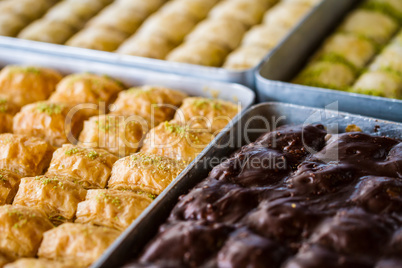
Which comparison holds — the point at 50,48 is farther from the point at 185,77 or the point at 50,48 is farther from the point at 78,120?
the point at 185,77

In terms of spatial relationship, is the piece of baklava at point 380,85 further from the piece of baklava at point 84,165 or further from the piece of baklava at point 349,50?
the piece of baklava at point 84,165

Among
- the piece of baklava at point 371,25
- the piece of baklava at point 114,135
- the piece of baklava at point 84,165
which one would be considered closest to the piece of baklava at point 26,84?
the piece of baklava at point 114,135

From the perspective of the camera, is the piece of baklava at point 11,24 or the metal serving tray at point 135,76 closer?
the metal serving tray at point 135,76

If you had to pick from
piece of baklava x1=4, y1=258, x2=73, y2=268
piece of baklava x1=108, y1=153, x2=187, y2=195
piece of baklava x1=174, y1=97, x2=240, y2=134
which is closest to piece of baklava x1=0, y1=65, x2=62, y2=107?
piece of baklava x1=174, y1=97, x2=240, y2=134

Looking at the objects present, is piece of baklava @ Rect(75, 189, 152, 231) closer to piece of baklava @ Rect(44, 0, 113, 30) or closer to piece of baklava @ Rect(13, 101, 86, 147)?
piece of baklava @ Rect(13, 101, 86, 147)

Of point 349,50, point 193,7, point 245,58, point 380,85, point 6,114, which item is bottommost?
point 380,85

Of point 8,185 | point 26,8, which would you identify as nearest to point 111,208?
point 8,185

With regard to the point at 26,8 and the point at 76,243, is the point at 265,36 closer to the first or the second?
the point at 26,8
